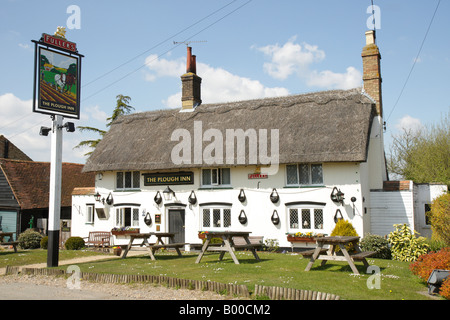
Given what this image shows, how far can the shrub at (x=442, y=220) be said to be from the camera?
14250 mm

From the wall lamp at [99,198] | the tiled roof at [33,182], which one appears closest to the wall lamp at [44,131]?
the wall lamp at [99,198]

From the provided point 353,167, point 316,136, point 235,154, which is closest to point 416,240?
point 353,167

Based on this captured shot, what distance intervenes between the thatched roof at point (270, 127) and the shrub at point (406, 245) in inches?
122

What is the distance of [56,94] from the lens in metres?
13.9

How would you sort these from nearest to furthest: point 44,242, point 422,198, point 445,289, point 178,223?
1. point 445,289
2. point 422,198
3. point 178,223
4. point 44,242

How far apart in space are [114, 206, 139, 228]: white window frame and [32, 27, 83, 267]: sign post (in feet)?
22.8

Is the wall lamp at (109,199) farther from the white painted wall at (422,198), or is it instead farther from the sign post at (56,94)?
the white painted wall at (422,198)

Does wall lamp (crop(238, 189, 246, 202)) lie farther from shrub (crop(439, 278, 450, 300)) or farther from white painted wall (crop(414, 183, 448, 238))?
shrub (crop(439, 278, 450, 300))

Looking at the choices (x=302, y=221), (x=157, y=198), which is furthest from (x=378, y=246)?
(x=157, y=198)

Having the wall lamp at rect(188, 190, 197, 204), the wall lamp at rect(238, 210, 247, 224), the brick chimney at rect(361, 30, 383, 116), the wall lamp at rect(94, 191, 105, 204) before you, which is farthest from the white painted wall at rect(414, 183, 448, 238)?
the wall lamp at rect(94, 191, 105, 204)

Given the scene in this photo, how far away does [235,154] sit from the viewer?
18.2 metres

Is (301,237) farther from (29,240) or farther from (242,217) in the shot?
(29,240)

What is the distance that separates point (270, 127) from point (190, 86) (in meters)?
6.07
